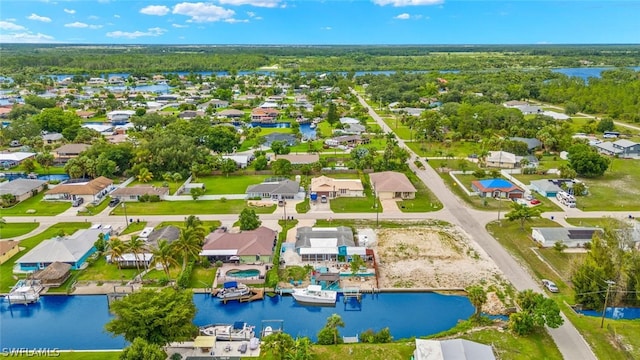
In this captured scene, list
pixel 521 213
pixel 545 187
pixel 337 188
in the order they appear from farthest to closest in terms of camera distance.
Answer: pixel 337 188, pixel 545 187, pixel 521 213

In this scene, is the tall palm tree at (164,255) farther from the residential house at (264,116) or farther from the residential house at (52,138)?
the residential house at (264,116)

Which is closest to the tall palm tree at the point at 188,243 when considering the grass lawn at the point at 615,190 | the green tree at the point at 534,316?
the green tree at the point at 534,316

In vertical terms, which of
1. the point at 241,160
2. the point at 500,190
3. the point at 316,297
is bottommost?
the point at 316,297

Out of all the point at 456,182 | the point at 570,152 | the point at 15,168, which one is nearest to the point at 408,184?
the point at 456,182

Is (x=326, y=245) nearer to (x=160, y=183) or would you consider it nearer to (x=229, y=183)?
(x=229, y=183)

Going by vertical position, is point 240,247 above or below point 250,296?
above

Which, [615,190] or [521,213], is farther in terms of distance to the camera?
[615,190]

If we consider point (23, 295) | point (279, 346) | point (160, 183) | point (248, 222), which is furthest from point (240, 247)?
point (160, 183)
